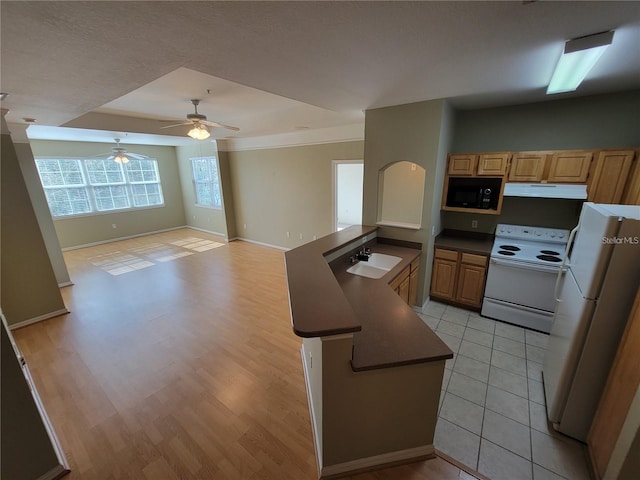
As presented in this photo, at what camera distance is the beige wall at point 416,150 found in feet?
9.09

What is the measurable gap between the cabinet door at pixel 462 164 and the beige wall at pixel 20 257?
17.9 feet

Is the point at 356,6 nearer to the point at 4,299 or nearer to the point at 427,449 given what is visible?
the point at 427,449

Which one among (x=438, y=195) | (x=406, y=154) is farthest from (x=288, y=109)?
(x=438, y=195)

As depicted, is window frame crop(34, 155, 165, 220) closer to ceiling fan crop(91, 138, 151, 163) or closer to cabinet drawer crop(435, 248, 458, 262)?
ceiling fan crop(91, 138, 151, 163)

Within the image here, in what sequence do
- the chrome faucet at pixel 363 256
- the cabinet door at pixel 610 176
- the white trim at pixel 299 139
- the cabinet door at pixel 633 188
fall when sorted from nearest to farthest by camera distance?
1. the cabinet door at pixel 633 188
2. the cabinet door at pixel 610 176
3. the chrome faucet at pixel 363 256
4. the white trim at pixel 299 139

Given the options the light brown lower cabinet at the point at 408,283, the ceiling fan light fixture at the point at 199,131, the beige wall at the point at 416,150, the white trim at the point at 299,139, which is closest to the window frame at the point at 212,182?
the white trim at the point at 299,139

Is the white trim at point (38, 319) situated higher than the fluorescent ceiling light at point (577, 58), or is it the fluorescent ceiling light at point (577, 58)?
the fluorescent ceiling light at point (577, 58)

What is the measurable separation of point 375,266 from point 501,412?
5.40ft

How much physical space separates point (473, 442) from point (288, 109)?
4545 mm

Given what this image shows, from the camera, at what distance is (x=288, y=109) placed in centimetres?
396

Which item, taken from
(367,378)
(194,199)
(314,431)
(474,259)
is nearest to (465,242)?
(474,259)

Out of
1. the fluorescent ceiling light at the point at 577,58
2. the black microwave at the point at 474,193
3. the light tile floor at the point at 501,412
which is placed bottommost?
the light tile floor at the point at 501,412

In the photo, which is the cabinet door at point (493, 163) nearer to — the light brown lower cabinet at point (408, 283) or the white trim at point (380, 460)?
the light brown lower cabinet at point (408, 283)

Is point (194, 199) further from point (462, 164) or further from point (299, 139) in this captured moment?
point (462, 164)
